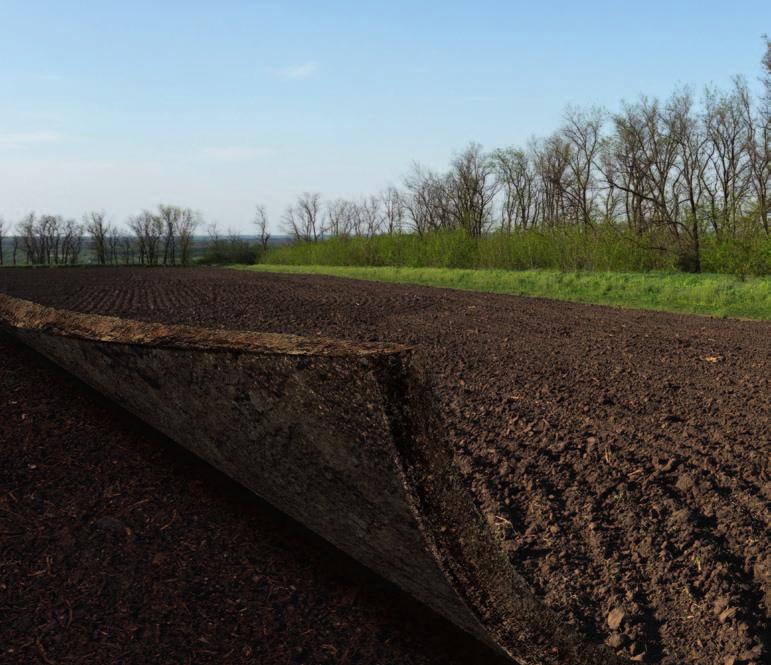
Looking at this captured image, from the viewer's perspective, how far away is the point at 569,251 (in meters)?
25.7

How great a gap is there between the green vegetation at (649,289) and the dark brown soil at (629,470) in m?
4.15

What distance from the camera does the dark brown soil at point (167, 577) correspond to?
7.95ft

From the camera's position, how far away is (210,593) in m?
2.66

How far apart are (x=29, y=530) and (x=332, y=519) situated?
4.79 feet

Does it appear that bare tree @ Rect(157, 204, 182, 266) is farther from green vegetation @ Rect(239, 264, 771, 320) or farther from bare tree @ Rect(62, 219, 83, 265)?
green vegetation @ Rect(239, 264, 771, 320)

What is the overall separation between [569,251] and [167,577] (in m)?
24.6

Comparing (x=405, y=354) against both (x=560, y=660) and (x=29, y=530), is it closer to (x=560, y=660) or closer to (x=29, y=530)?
(x=560, y=660)

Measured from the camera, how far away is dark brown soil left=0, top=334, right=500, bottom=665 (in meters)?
2.42

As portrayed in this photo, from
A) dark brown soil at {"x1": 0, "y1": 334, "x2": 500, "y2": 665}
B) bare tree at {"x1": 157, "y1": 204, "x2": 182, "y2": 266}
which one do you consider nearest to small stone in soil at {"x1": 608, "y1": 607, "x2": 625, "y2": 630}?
dark brown soil at {"x1": 0, "y1": 334, "x2": 500, "y2": 665}

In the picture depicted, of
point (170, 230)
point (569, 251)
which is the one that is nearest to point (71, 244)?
point (170, 230)

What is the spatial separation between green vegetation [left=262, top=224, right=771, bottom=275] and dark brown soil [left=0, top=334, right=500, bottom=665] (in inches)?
793

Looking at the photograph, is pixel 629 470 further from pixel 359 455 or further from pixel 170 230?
pixel 170 230

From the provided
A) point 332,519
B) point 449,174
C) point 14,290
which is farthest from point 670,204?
point 332,519

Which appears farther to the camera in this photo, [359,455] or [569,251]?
[569,251]
